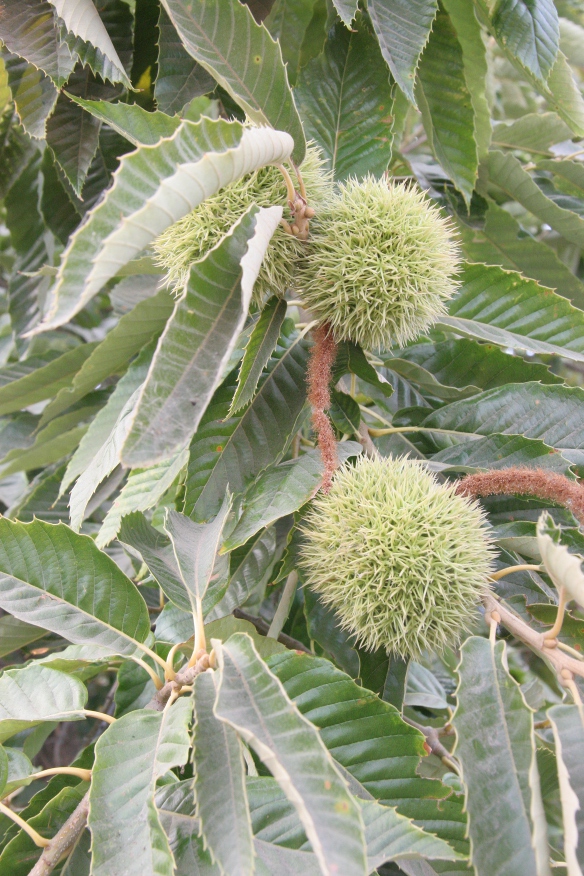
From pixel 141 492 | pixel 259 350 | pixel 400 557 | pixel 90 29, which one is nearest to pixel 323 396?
pixel 259 350

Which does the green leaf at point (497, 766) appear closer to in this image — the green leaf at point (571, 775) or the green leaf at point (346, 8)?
the green leaf at point (571, 775)

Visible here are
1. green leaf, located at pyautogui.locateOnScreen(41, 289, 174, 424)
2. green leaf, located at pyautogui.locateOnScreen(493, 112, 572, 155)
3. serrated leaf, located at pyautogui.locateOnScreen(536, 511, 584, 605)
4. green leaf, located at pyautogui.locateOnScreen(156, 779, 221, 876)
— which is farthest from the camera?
green leaf, located at pyautogui.locateOnScreen(493, 112, 572, 155)

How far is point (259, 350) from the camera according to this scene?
3.04 feet

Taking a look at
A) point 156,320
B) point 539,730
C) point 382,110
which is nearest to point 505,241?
point 382,110

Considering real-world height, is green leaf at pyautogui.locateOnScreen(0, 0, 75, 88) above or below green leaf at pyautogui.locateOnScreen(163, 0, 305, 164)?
below

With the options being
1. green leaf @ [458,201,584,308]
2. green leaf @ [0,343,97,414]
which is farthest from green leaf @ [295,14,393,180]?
green leaf @ [0,343,97,414]

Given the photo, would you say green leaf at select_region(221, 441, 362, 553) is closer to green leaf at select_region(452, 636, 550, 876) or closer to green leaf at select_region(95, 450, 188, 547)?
green leaf at select_region(95, 450, 188, 547)

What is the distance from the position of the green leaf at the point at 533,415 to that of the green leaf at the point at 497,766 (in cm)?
42

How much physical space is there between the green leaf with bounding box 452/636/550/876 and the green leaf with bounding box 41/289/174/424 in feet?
2.65

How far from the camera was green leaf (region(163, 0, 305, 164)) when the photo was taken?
827 mm

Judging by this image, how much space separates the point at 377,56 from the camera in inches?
46.9

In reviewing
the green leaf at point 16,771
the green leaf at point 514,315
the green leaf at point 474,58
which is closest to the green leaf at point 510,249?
the green leaf at point 474,58

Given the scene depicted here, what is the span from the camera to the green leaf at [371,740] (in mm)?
805

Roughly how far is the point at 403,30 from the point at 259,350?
640 millimetres
